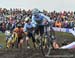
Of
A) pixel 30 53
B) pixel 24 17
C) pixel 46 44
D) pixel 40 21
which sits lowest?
pixel 24 17

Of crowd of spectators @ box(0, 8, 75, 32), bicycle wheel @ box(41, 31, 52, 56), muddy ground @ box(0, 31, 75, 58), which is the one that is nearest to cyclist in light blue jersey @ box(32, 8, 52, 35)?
bicycle wheel @ box(41, 31, 52, 56)

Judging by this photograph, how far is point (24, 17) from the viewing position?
920 inches

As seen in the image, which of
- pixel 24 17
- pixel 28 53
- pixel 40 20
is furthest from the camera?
pixel 24 17

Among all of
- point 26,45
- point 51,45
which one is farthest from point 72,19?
point 51,45

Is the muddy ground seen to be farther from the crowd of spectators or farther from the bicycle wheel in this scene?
the crowd of spectators

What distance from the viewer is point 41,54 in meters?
10.5

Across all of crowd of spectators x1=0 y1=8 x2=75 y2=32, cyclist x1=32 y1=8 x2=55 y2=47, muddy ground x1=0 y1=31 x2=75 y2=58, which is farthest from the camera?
crowd of spectators x1=0 y1=8 x2=75 y2=32

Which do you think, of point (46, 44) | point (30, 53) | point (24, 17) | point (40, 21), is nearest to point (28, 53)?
point (30, 53)

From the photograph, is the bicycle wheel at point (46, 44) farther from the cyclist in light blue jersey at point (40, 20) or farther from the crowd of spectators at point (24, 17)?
the crowd of spectators at point (24, 17)

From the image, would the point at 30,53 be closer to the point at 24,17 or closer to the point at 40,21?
the point at 40,21

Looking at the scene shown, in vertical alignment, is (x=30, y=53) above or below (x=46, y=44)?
below

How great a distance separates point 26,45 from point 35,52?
5148 mm

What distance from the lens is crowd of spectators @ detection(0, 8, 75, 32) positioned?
2330 centimetres

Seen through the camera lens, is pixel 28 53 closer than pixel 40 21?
Yes
